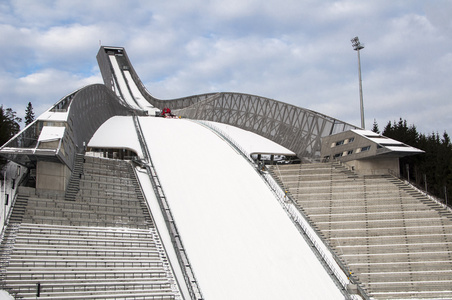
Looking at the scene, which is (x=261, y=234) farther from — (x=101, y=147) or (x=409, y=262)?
(x=101, y=147)

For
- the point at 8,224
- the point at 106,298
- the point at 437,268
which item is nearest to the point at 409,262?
the point at 437,268

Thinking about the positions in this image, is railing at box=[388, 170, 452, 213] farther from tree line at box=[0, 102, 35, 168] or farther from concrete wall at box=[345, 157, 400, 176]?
tree line at box=[0, 102, 35, 168]

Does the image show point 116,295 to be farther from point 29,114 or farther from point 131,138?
point 29,114

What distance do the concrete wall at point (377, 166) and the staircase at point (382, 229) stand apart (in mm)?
617

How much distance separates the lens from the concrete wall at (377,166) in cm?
2514

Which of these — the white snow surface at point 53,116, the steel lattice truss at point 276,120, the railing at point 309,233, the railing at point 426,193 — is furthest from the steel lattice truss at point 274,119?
the white snow surface at point 53,116

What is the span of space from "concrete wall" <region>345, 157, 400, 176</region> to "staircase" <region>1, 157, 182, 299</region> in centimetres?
1236

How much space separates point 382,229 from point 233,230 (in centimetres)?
648

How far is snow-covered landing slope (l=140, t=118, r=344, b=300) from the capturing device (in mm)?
16688

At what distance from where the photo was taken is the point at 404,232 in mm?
20047

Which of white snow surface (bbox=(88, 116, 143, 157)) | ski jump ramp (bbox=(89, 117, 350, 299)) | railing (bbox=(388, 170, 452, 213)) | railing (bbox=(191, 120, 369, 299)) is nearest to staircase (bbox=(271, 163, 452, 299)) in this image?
railing (bbox=(388, 170, 452, 213))

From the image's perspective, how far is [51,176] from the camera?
18.5 metres

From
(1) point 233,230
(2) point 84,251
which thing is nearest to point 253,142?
(1) point 233,230

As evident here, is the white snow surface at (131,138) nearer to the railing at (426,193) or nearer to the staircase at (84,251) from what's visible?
the staircase at (84,251)
